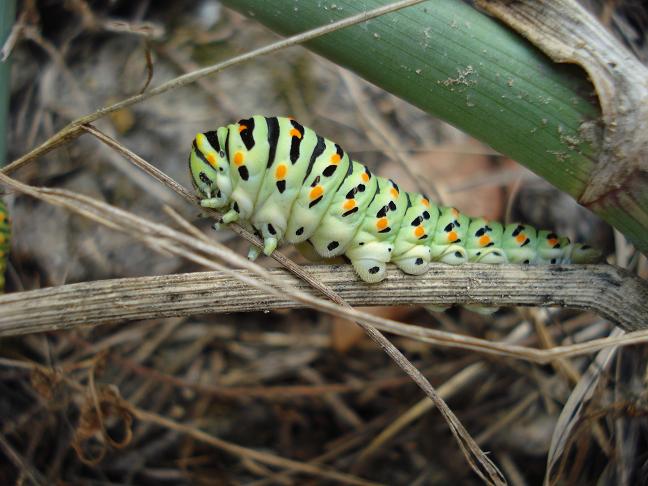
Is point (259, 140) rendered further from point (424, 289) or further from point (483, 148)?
point (483, 148)

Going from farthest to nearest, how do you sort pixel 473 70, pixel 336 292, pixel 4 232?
pixel 4 232
pixel 336 292
pixel 473 70

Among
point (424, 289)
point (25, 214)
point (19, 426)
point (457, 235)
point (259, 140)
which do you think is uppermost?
point (259, 140)

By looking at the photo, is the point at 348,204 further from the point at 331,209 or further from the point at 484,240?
the point at 484,240

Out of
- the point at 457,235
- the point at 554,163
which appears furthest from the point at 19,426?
the point at 554,163

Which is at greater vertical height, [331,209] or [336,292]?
[331,209]

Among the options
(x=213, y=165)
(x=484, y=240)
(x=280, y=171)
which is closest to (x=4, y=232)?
(x=213, y=165)

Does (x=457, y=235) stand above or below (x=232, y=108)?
above

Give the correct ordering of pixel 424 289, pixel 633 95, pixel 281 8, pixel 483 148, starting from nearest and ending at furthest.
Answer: pixel 633 95 → pixel 281 8 → pixel 424 289 → pixel 483 148
